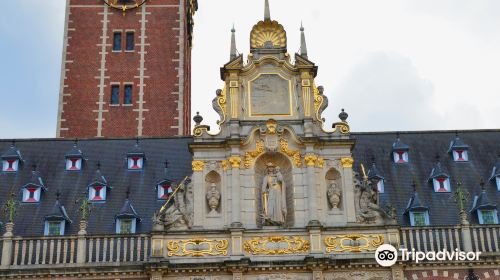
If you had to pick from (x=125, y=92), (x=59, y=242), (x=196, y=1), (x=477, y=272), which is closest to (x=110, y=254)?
(x=59, y=242)

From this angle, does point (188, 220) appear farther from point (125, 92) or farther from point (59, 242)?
point (125, 92)

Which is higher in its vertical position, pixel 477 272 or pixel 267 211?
pixel 267 211

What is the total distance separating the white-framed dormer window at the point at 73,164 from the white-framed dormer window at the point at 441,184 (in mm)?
Answer: 15820

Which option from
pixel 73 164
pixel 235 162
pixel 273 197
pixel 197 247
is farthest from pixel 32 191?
pixel 273 197

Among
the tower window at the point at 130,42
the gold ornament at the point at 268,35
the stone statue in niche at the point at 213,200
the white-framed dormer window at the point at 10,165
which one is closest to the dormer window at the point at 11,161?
the white-framed dormer window at the point at 10,165

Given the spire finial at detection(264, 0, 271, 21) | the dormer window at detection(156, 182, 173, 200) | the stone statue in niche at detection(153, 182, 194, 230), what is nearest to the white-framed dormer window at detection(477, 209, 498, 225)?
the stone statue in niche at detection(153, 182, 194, 230)

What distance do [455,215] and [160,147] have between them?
13.8m

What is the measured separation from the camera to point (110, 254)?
35406 millimetres

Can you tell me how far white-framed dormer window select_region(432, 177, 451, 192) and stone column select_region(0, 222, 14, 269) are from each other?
17.9 metres

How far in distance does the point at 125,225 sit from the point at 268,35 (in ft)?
33.4

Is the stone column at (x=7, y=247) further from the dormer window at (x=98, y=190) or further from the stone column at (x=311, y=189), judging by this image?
the stone column at (x=311, y=189)

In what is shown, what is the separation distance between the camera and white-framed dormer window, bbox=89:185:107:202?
39.2 metres

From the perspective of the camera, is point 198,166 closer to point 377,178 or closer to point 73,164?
point 73,164

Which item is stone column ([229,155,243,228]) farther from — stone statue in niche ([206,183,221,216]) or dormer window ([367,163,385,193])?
dormer window ([367,163,385,193])
